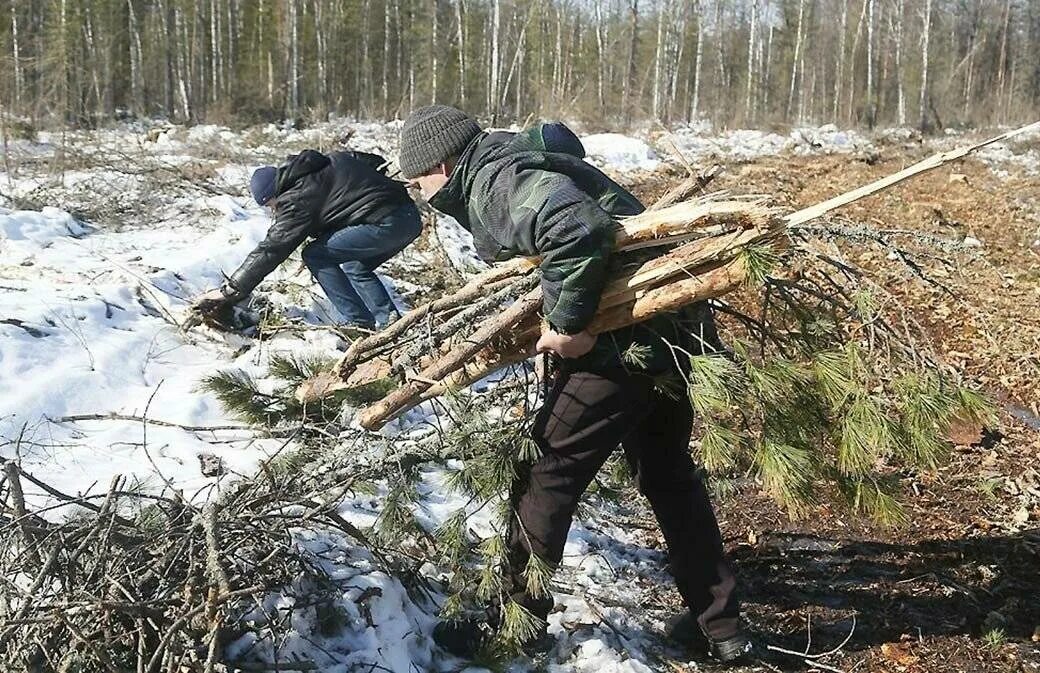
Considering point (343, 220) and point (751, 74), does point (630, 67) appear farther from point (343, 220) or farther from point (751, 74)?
point (343, 220)

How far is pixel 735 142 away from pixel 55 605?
20571 mm

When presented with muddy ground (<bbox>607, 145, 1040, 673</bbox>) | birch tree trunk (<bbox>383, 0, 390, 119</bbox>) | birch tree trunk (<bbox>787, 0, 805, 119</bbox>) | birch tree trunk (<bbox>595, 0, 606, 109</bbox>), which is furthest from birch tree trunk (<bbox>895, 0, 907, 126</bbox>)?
muddy ground (<bbox>607, 145, 1040, 673</bbox>)

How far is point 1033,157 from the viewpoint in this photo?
48.7 ft

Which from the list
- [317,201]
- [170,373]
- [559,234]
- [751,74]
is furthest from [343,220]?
[751,74]

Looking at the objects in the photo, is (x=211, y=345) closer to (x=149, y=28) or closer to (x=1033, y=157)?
(x=1033, y=157)

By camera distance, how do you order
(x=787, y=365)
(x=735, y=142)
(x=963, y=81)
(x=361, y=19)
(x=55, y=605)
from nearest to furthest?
(x=55, y=605)
(x=787, y=365)
(x=735, y=142)
(x=361, y=19)
(x=963, y=81)

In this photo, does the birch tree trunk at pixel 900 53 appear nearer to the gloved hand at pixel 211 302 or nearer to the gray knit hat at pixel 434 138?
the gloved hand at pixel 211 302

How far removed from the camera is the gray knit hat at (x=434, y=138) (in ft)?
7.81

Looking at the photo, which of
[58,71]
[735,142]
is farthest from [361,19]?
[58,71]

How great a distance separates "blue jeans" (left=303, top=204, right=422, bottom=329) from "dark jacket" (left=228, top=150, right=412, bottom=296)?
0.07m

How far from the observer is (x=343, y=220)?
4.82 m

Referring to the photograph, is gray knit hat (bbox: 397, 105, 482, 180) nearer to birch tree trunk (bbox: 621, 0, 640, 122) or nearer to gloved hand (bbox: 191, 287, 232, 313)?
gloved hand (bbox: 191, 287, 232, 313)

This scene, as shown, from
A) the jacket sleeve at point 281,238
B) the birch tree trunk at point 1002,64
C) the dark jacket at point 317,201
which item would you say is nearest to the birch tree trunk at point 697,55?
the birch tree trunk at point 1002,64

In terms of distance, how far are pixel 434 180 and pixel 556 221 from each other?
1.92ft
